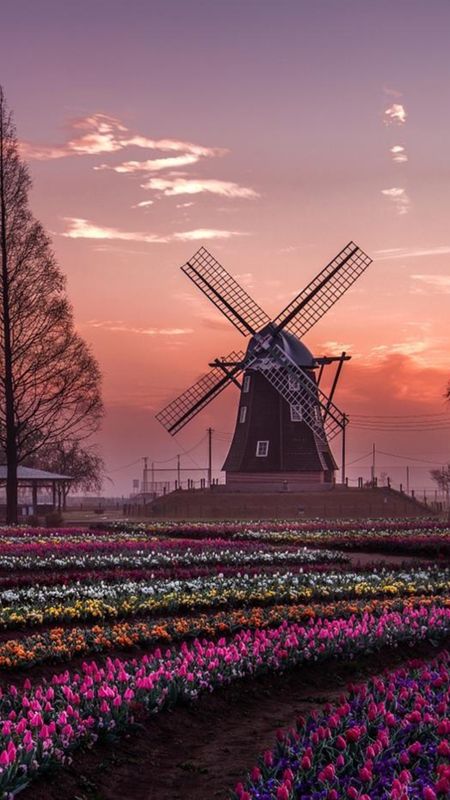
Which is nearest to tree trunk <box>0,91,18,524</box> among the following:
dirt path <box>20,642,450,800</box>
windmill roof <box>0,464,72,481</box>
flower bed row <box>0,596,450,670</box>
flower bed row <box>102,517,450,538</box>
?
flower bed row <box>102,517,450,538</box>

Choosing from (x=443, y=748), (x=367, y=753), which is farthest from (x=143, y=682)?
(x=443, y=748)

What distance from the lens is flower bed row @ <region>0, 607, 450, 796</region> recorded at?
25.3ft

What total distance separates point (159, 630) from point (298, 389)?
4205 centimetres

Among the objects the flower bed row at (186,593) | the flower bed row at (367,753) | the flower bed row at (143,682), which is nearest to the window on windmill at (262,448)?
the flower bed row at (186,593)

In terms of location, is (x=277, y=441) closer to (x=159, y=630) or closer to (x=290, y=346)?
(x=290, y=346)

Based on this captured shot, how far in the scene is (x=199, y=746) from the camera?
30.9 feet

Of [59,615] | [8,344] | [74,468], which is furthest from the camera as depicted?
[74,468]

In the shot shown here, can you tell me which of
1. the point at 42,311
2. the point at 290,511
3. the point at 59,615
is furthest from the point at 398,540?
the point at 290,511

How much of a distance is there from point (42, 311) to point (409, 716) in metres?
35.2

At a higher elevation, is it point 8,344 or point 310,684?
point 8,344

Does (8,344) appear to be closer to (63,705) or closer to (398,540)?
(398,540)

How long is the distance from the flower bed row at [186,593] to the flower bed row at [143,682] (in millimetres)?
2126

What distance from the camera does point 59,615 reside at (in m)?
14.2

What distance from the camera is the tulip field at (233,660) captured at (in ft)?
23.7
